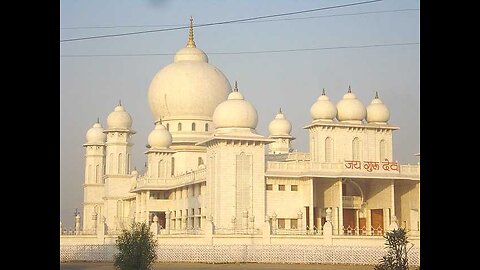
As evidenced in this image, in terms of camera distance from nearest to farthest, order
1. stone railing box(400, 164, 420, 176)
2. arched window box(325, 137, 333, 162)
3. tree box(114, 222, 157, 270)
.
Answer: tree box(114, 222, 157, 270)
stone railing box(400, 164, 420, 176)
arched window box(325, 137, 333, 162)

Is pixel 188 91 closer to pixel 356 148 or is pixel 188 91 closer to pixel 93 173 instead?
pixel 356 148

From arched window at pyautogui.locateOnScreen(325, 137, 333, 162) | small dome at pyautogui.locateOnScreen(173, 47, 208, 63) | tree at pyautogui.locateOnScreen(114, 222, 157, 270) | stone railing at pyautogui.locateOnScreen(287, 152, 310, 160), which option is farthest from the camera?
small dome at pyautogui.locateOnScreen(173, 47, 208, 63)

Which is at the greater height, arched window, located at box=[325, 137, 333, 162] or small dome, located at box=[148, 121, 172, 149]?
small dome, located at box=[148, 121, 172, 149]

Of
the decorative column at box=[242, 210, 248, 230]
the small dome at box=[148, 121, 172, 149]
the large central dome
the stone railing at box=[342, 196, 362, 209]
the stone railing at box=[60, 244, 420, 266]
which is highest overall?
the large central dome

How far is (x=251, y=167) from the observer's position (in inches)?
1294

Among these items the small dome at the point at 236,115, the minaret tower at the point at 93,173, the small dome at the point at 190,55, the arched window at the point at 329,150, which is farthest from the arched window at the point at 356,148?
the minaret tower at the point at 93,173

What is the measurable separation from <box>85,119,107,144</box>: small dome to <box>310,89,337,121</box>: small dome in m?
17.2

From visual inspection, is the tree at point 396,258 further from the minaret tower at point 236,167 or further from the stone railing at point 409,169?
the stone railing at point 409,169

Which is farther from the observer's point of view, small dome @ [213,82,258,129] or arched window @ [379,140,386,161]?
arched window @ [379,140,386,161]

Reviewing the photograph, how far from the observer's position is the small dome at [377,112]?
117ft

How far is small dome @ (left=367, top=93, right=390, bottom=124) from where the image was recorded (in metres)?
35.6

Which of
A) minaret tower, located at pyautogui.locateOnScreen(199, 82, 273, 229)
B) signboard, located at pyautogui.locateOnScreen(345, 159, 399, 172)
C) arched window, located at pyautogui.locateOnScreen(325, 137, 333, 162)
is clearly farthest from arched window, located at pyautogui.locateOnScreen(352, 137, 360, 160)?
minaret tower, located at pyautogui.locateOnScreen(199, 82, 273, 229)

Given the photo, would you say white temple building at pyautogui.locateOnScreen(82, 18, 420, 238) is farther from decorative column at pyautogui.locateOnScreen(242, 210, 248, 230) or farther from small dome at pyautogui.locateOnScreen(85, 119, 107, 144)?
small dome at pyautogui.locateOnScreen(85, 119, 107, 144)
